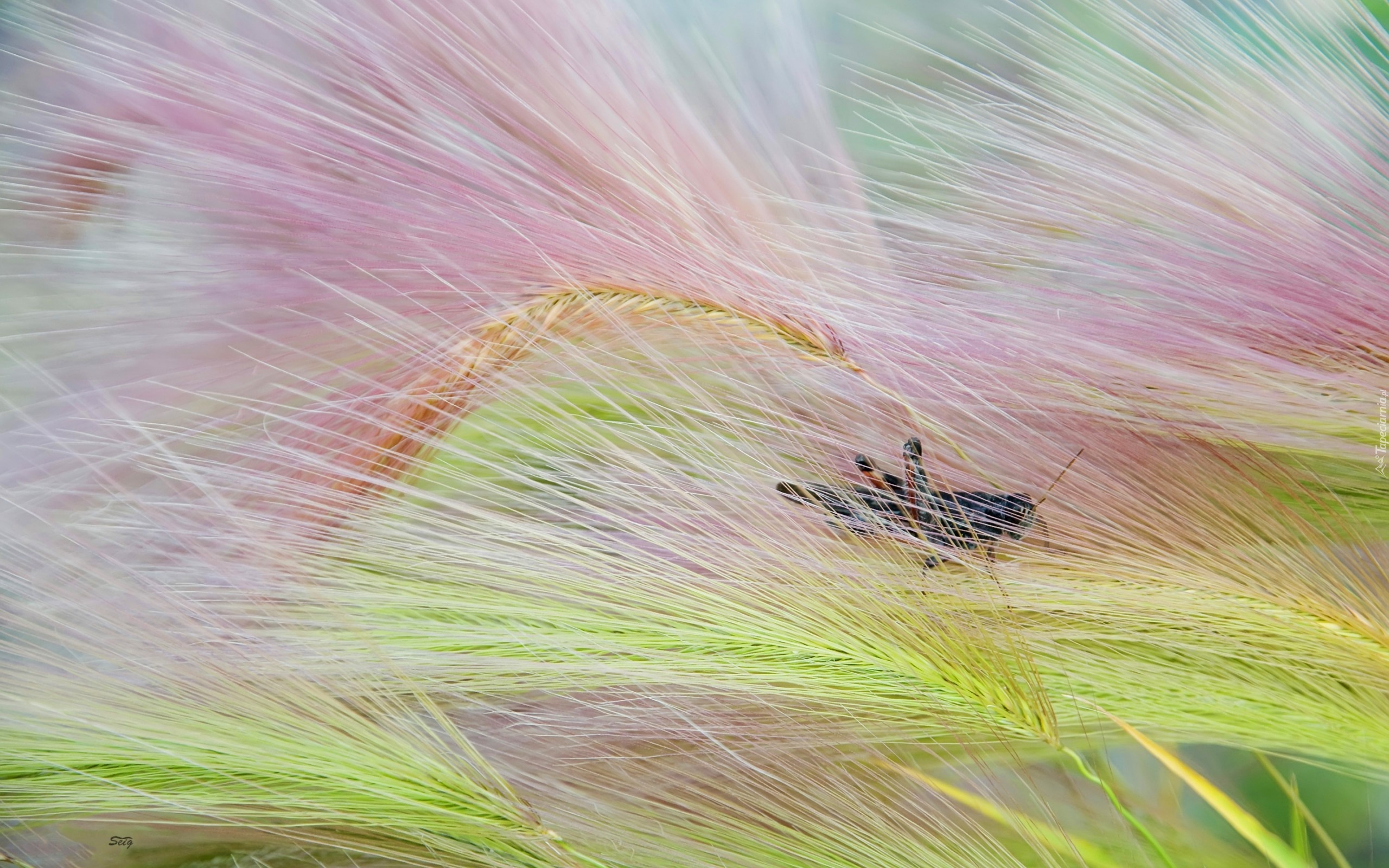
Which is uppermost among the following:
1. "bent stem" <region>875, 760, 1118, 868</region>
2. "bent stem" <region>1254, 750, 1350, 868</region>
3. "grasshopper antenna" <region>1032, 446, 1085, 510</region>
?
"grasshopper antenna" <region>1032, 446, 1085, 510</region>

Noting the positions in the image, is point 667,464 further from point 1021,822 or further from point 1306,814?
point 1306,814

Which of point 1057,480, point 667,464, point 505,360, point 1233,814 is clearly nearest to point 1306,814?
point 1233,814

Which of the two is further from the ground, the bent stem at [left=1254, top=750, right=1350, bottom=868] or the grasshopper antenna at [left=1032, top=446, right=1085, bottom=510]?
the grasshopper antenna at [left=1032, top=446, right=1085, bottom=510]

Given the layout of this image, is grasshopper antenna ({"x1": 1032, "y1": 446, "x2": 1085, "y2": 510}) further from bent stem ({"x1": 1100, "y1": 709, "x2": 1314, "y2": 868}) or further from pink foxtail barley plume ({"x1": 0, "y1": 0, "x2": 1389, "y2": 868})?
bent stem ({"x1": 1100, "y1": 709, "x2": 1314, "y2": 868})

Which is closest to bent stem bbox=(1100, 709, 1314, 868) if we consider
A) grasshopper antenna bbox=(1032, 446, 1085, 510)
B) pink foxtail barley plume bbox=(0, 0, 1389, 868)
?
pink foxtail barley plume bbox=(0, 0, 1389, 868)

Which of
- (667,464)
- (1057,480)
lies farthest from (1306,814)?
(667,464)

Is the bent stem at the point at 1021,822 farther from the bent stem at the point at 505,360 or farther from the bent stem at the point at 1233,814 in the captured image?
the bent stem at the point at 505,360

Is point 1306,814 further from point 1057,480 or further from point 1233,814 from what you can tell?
point 1057,480

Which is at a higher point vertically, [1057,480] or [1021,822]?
[1057,480]
